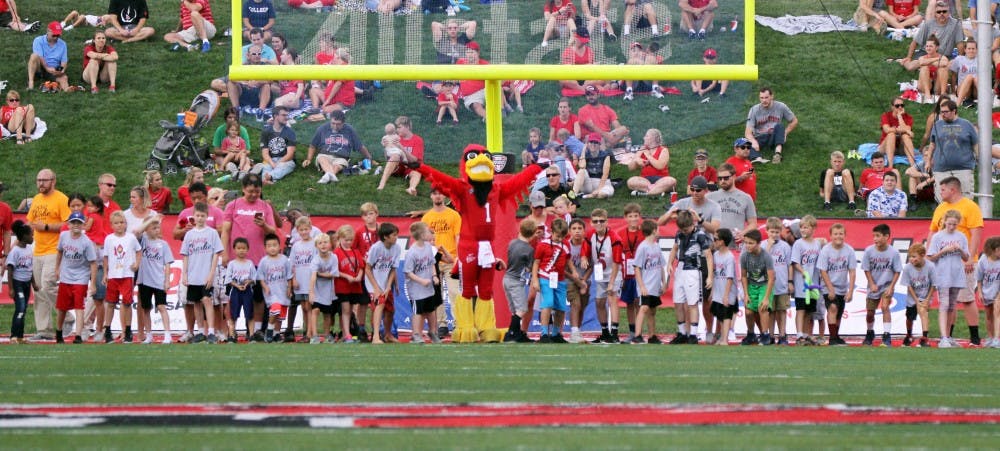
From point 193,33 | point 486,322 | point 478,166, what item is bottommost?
point 486,322

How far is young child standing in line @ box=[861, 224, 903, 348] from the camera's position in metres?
14.0

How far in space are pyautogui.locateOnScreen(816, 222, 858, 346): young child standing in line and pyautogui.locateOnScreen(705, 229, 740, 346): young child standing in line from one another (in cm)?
90

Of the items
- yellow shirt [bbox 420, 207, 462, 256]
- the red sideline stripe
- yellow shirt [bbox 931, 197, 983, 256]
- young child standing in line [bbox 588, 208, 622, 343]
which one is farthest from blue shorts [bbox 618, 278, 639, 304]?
the red sideline stripe

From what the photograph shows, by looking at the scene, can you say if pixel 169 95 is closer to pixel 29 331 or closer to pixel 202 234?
pixel 29 331

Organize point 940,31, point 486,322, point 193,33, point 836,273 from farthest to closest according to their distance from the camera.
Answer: point 193,33 → point 940,31 → point 836,273 → point 486,322

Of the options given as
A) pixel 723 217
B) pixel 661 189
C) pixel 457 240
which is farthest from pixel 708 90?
pixel 661 189

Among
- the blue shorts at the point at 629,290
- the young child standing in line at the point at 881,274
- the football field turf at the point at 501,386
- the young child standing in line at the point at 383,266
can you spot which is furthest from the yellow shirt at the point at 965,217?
the young child standing in line at the point at 383,266

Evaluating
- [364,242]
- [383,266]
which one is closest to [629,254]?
[383,266]

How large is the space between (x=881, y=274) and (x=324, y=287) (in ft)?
16.6

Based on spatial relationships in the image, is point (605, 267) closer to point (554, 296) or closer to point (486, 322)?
point (554, 296)

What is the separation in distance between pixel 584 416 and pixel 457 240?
697cm

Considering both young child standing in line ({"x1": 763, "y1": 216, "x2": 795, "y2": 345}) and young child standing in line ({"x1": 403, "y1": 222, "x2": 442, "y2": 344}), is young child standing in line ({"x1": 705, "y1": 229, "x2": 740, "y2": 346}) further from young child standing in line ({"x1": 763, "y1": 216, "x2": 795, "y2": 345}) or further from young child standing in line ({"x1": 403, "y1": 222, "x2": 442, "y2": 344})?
young child standing in line ({"x1": 403, "y1": 222, "x2": 442, "y2": 344})

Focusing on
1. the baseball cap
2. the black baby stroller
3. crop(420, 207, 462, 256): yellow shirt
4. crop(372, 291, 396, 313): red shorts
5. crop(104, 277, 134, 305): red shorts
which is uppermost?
the black baby stroller

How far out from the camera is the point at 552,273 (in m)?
13.5
